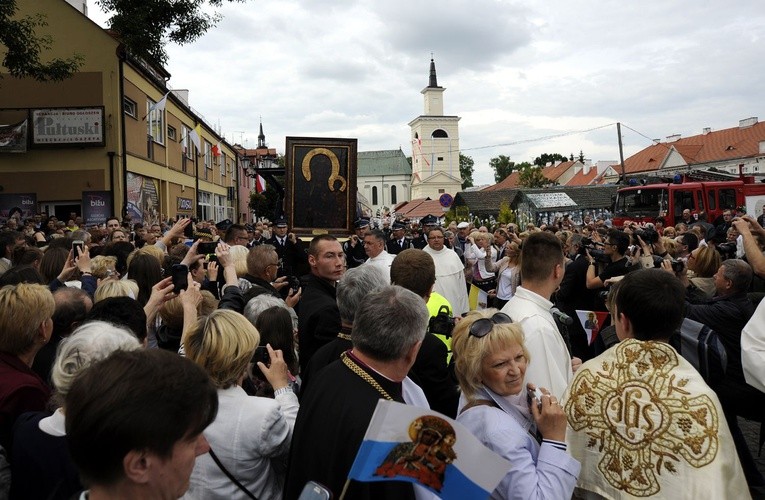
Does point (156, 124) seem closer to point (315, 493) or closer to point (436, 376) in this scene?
point (436, 376)

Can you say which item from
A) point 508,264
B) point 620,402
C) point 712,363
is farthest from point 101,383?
point 508,264

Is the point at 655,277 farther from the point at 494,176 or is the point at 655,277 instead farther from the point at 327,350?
the point at 494,176

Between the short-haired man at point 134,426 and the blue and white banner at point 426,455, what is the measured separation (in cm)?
49

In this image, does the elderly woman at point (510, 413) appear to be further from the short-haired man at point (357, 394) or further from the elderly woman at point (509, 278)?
the elderly woman at point (509, 278)

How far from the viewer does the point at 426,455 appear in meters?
1.79

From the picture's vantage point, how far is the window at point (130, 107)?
2156 centimetres

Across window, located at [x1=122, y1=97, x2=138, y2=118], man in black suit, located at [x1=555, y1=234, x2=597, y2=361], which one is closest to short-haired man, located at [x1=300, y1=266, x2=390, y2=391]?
man in black suit, located at [x1=555, y1=234, x2=597, y2=361]

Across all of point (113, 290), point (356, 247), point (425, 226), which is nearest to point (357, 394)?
point (113, 290)

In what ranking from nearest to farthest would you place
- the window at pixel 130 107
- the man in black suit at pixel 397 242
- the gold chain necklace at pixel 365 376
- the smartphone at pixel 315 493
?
the smartphone at pixel 315 493 < the gold chain necklace at pixel 365 376 < the man in black suit at pixel 397 242 < the window at pixel 130 107

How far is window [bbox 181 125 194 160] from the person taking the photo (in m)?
29.4

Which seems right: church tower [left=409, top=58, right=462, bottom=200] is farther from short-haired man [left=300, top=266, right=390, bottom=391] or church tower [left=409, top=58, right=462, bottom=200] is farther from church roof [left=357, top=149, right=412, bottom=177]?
short-haired man [left=300, top=266, right=390, bottom=391]

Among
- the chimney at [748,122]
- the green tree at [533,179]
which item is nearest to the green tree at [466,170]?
the green tree at [533,179]

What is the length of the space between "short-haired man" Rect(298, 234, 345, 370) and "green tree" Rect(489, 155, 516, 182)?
122 meters

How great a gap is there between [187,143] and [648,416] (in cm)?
3253
